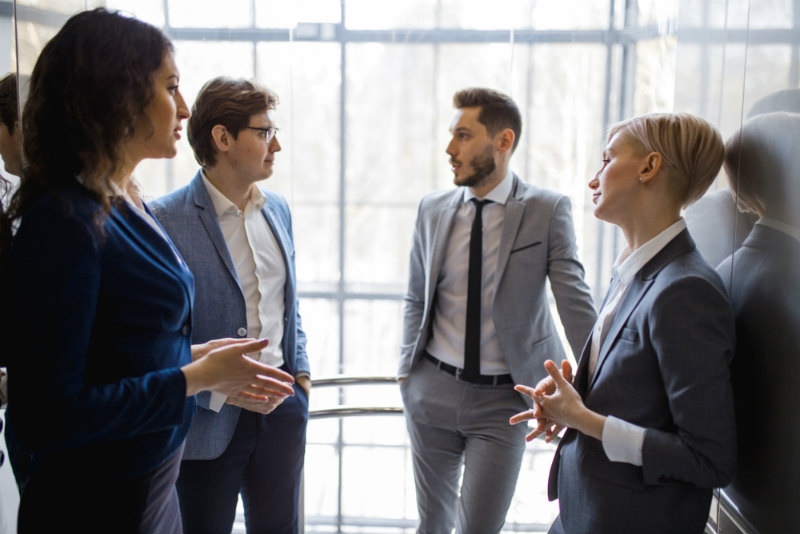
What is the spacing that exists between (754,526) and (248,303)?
168 cm

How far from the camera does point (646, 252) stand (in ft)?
5.69

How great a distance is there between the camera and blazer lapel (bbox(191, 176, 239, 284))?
2301 millimetres

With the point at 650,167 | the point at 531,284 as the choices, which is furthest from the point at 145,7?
the point at 650,167

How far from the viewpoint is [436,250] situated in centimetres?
278

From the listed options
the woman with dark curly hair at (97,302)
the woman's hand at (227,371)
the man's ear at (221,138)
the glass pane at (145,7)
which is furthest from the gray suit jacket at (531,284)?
the glass pane at (145,7)

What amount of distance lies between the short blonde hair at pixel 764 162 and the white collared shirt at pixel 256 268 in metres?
1.55

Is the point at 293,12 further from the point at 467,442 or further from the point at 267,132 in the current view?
the point at 467,442

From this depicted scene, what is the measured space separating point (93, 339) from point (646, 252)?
134 centimetres

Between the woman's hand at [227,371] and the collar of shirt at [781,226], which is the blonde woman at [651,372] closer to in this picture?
the collar of shirt at [781,226]

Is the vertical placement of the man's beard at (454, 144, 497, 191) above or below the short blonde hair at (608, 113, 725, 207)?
below

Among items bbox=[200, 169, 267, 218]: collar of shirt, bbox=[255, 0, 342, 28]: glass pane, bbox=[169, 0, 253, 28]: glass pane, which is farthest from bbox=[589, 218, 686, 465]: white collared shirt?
bbox=[255, 0, 342, 28]: glass pane

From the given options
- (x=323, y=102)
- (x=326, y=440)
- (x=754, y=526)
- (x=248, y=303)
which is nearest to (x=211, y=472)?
(x=248, y=303)

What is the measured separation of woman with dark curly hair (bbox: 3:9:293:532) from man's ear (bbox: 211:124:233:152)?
2.96ft

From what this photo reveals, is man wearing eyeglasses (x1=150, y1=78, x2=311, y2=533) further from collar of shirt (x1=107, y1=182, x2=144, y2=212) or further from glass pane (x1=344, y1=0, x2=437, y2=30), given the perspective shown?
glass pane (x1=344, y1=0, x2=437, y2=30)
